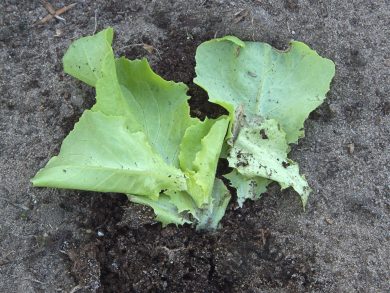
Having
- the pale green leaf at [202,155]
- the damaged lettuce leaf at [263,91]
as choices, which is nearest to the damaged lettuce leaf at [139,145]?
the pale green leaf at [202,155]

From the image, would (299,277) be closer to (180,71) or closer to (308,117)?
(308,117)

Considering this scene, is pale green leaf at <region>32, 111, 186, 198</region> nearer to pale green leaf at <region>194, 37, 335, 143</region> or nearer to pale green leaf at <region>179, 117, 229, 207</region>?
pale green leaf at <region>179, 117, 229, 207</region>

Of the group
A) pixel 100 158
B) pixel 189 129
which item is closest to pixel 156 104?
pixel 189 129

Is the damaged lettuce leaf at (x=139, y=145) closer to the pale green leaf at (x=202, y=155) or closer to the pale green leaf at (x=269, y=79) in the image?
the pale green leaf at (x=202, y=155)

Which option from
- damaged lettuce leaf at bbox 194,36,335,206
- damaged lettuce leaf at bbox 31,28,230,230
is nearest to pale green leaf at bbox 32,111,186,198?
damaged lettuce leaf at bbox 31,28,230,230

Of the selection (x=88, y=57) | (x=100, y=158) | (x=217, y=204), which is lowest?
(x=217, y=204)

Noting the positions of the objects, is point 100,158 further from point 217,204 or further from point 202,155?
point 217,204
